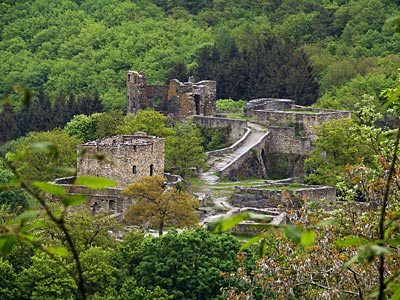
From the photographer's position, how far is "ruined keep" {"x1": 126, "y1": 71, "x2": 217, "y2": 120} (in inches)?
2254

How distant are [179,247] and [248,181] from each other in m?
14.9

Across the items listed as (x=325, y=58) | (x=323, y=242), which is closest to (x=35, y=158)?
(x=323, y=242)

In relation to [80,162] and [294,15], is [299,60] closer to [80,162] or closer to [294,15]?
[294,15]

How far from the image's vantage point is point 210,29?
90312 mm

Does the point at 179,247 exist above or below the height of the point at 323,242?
below

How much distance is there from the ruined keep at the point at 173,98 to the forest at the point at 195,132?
2.51m

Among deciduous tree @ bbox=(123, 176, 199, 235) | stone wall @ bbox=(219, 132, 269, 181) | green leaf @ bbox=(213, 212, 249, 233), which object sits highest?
green leaf @ bbox=(213, 212, 249, 233)

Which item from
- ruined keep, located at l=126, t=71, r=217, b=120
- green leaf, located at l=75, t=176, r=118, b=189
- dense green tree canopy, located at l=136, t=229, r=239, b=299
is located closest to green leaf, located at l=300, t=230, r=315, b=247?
green leaf, located at l=75, t=176, r=118, b=189

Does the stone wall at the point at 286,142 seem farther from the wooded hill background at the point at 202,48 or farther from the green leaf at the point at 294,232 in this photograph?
the green leaf at the point at 294,232

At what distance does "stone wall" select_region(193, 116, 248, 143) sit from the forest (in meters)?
0.55

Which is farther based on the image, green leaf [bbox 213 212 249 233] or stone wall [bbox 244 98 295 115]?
stone wall [bbox 244 98 295 115]

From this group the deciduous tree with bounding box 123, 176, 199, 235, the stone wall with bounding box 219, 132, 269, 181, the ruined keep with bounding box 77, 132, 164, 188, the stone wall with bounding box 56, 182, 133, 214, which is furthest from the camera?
the stone wall with bounding box 219, 132, 269, 181

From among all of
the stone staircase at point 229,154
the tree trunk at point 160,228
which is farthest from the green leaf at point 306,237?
the stone staircase at point 229,154

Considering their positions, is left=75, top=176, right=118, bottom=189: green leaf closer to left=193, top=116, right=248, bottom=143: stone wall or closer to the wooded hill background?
left=193, top=116, right=248, bottom=143: stone wall
